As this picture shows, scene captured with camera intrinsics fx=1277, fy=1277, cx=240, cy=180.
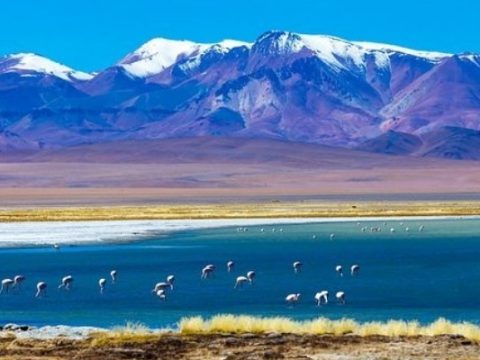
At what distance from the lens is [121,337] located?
1956cm

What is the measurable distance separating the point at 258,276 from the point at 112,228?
1124 inches

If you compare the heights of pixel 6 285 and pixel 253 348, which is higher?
pixel 6 285

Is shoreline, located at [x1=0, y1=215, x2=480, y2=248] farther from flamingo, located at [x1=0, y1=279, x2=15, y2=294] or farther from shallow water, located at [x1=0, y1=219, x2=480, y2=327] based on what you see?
flamingo, located at [x1=0, y1=279, x2=15, y2=294]

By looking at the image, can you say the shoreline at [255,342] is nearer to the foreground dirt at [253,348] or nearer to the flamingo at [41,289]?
the foreground dirt at [253,348]

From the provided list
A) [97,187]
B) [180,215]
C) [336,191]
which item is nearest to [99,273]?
[180,215]

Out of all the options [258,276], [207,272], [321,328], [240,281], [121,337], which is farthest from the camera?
[207,272]

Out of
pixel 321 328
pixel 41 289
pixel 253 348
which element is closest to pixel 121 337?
pixel 253 348

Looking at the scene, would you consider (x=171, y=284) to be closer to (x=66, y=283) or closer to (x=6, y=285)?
(x=66, y=283)

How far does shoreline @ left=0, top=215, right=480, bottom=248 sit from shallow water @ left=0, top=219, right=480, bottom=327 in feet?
7.50

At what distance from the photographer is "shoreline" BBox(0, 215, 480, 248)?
54094 mm

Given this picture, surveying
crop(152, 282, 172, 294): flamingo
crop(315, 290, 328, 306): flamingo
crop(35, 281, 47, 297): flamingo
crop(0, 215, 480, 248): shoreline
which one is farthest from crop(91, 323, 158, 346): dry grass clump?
crop(0, 215, 480, 248): shoreline

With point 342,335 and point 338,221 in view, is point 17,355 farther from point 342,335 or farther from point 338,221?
point 338,221

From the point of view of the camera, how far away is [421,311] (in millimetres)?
25750

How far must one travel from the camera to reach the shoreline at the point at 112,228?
5409 cm
